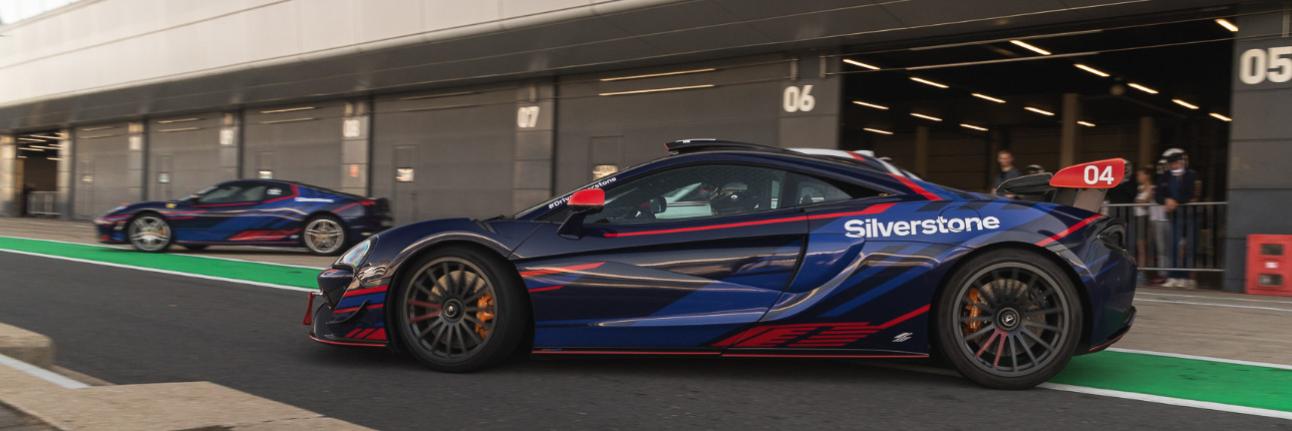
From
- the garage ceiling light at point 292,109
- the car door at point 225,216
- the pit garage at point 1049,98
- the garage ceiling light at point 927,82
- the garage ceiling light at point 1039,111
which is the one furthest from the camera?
the garage ceiling light at point 292,109

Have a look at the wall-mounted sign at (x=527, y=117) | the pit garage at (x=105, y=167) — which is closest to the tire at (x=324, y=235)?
the wall-mounted sign at (x=527, y=117)

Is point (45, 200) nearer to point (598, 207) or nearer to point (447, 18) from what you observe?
point (447, 18)

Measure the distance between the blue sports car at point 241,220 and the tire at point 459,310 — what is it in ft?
31.5

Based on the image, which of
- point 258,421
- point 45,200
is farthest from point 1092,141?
point 45,200

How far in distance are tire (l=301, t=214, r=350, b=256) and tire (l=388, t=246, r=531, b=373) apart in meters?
9.56

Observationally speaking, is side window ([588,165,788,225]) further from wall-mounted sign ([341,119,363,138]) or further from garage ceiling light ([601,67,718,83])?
wall-mounted sign ([341,119,363,138])

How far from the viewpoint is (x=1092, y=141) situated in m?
23.3

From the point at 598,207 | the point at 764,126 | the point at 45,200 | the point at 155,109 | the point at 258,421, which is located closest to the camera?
the point at 258,421

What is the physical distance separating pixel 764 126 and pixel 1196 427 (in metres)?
12.0

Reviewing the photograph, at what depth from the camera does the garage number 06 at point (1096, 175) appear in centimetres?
451

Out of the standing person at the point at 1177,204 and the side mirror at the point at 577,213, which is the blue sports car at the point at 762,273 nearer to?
the side mirror at the point at 577,213

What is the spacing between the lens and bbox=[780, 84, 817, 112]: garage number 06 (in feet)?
48.2

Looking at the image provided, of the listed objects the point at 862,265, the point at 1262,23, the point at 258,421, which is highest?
the point at 1262,23

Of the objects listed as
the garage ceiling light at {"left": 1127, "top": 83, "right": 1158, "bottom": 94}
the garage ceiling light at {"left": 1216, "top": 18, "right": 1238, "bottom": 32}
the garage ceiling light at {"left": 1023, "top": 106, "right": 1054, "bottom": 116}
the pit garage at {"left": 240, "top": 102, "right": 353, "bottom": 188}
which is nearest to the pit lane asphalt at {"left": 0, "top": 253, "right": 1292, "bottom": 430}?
the garage ceiling light at {"left": 1216, "top": 18, "right": 1238, "bottom": 32}
